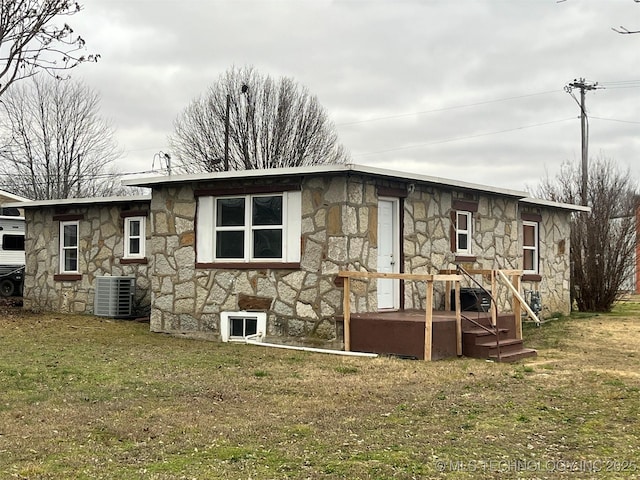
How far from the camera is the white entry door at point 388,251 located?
12.1m

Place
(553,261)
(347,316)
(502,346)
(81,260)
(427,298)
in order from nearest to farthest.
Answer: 1. (427,298)
2. (502,346)
3. (347,316)
4. (81,260)
5. (553,261)

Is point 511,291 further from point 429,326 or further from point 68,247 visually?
Result: point 68,247

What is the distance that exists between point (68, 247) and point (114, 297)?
95.8 inches

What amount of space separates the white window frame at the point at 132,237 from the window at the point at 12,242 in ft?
→ 26.8

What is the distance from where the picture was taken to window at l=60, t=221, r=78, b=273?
17359 millimetres

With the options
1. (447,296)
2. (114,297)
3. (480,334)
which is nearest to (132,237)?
(114,297)

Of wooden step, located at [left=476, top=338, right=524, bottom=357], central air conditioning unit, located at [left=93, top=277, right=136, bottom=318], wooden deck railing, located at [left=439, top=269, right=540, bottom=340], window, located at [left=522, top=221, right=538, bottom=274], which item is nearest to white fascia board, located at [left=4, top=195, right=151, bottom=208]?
central air conditioning unit, located at [left=93, top=277, right=136, bottom=318]

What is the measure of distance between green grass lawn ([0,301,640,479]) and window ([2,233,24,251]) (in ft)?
42.5

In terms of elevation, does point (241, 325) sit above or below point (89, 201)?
below

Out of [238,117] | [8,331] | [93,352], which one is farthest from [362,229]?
[238,117]

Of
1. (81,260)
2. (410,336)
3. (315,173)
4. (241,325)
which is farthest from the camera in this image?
(81,260)

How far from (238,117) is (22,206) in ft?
46.3

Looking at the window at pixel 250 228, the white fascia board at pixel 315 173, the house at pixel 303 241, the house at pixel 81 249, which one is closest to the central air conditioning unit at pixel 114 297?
the house at pixel 81 249

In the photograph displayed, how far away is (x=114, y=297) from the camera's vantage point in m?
15.8
